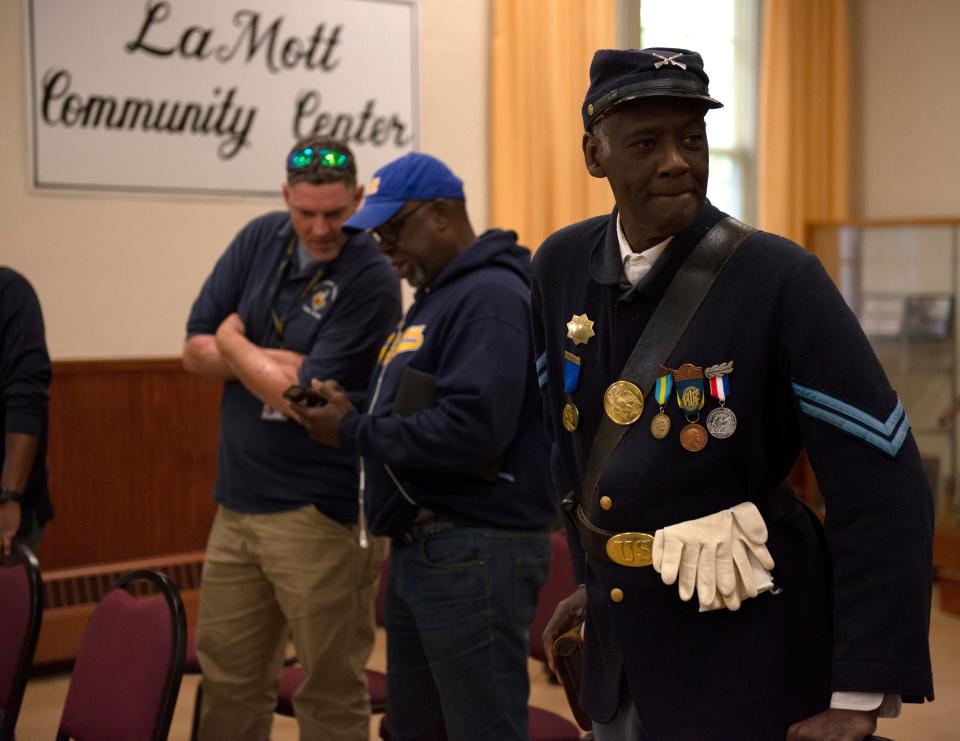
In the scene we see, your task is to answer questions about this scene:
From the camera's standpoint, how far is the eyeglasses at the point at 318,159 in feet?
9.93

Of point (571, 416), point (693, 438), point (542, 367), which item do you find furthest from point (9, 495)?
point (693, 438)

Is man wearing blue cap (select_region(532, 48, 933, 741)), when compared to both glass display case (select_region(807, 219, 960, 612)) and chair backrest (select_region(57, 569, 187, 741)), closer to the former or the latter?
chair backrest (select_region(57, 569, 187, 741))

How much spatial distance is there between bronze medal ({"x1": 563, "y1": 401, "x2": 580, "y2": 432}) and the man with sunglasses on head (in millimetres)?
1306

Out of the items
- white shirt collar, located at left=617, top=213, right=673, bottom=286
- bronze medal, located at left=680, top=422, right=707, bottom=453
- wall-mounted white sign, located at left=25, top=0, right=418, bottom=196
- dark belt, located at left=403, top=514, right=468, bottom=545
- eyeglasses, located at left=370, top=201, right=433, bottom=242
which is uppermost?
wall-mounted white sign, located at left=25, top=0, right=418, bottom=196

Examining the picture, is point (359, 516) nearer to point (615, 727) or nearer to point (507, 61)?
point (615, 727)

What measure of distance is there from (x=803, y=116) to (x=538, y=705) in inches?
186

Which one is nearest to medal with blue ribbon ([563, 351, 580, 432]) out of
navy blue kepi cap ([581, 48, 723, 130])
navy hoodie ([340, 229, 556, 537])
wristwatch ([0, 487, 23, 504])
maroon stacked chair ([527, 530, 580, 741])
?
navy blue kepi cap ([581, 48, 723, 130])

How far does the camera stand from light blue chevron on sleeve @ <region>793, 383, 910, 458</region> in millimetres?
1438

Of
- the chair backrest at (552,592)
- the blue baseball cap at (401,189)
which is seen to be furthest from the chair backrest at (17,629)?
the chair backrest at (552,592)

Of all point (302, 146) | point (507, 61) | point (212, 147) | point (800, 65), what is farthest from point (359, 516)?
point (800, 65)

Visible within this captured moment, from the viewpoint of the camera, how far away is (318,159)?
3.03 m

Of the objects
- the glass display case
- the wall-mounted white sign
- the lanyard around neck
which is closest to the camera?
the lanyard around neck

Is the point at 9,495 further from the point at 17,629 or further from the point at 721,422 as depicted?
the point at 721,422

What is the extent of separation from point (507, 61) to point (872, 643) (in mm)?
5147
